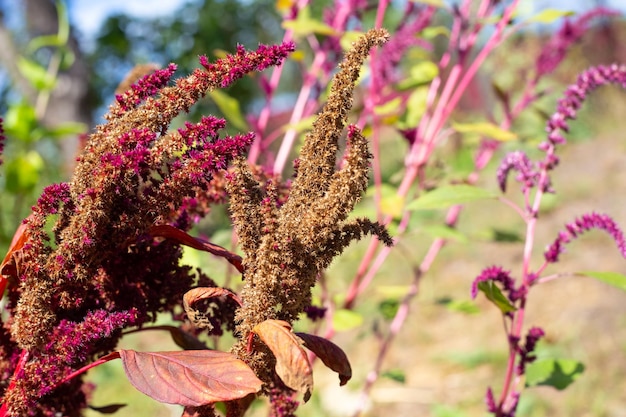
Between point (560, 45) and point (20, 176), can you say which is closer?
point (560, 45)

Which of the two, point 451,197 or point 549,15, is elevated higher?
point 549,15

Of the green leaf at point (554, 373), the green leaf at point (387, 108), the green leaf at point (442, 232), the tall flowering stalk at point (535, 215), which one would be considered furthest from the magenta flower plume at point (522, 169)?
the green leaf at point (387, 108)

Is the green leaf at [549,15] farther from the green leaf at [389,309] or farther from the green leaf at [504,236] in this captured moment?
the green leaf at [389,309]

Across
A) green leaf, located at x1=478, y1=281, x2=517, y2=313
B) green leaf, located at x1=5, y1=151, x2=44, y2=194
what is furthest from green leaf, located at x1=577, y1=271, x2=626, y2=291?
green leaf, located at x1=5, y1=151, x2=44, y2=194

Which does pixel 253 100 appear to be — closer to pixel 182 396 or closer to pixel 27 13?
pixel 27 13

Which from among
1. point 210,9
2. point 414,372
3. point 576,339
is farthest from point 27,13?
point 576,339

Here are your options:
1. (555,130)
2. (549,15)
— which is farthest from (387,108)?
(555,130)

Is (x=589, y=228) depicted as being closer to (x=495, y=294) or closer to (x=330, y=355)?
(x=495, y=294)
